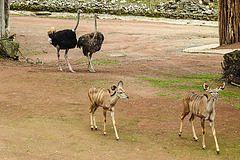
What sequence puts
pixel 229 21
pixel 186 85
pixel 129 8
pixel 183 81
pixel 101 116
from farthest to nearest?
pixel 129 8, pixel 229 21, pixel 183 81, pixel 186 85, pixel 101 116

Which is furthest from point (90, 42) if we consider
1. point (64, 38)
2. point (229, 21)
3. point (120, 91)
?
point (229, 21)

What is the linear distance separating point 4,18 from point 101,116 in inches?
524

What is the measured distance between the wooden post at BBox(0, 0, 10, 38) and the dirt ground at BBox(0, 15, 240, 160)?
2.20m

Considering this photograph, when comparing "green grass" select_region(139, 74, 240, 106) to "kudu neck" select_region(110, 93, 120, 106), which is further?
"green grass" select_region(139, 74, 240, 106)

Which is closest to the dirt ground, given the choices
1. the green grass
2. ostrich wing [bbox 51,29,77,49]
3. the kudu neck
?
the green grass

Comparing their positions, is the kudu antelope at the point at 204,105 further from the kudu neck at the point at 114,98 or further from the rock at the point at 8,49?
the rock at the point at 8,49

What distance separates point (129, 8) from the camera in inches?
2039

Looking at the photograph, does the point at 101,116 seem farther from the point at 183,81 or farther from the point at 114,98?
the point at 183,81

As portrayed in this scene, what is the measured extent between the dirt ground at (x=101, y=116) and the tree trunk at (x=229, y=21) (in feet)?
12.8

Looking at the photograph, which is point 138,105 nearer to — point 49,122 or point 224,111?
point 224,111

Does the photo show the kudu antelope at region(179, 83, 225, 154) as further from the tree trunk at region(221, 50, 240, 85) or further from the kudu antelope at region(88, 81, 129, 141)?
the tree trunk at region(221, 50, 240, 85)

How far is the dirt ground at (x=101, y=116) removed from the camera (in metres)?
7.90

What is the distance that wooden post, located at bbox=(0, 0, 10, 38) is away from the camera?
21.5 meters

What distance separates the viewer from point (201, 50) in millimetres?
25500
